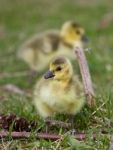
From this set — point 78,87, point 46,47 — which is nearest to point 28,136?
point 78,87

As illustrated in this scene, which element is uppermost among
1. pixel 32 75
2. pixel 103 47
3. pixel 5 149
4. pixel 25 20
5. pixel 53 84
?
pixel 25 20

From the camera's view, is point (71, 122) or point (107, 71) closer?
point (71, 122)

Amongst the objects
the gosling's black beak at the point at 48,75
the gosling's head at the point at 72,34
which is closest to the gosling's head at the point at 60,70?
the gosling's black beak at the point at 48,75

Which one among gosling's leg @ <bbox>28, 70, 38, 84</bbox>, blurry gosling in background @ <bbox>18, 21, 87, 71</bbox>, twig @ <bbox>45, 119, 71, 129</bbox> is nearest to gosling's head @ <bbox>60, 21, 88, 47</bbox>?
blurry gosling in background @ <bbox>18, 21, 87, 71</bbox>

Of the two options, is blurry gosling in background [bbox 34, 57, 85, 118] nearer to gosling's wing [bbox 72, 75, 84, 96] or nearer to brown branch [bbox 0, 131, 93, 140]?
gosling's wing [bbox 72, 75, 84, 96]

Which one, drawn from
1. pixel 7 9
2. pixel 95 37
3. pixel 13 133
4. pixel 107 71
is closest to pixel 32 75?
pixel 107 71

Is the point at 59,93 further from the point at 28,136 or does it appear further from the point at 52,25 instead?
the point at 52,25

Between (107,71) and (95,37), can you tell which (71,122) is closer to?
(107,71)
